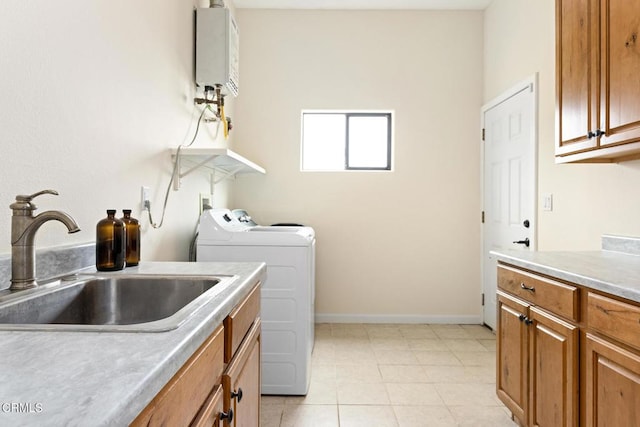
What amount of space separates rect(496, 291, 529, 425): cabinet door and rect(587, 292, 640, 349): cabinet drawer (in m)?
0.41

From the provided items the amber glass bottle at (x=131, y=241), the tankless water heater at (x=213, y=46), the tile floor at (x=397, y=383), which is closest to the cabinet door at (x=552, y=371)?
the tile floor at (x=397, y=383)

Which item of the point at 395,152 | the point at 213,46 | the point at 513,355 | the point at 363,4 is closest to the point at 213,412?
the point at 513,355

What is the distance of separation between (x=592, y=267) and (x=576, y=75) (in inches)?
35.0

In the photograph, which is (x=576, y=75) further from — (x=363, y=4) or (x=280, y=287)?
(x=363, y=4)

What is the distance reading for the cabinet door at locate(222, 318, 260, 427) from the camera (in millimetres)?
1047

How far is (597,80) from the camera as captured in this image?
5.59ft

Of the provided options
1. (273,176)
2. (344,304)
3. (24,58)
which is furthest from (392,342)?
(24,58)

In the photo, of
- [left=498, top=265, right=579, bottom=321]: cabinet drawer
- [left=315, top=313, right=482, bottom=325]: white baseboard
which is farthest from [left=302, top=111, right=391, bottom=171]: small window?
[left=498, top=265, right=579, bottom=321]: cabinet drawer

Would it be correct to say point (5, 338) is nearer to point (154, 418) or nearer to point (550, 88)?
point (154, 418)

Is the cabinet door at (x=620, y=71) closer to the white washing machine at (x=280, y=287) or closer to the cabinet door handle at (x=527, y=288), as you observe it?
the cabinet door handle at (x=527, y=288)

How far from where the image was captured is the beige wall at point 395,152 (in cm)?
374

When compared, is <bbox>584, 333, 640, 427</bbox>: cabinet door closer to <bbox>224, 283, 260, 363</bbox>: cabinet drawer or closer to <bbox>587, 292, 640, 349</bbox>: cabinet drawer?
<bbox>587, 292, 640, 349</bbox>: cabinet drawer

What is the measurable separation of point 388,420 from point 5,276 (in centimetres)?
179

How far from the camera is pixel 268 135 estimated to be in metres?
3.76
